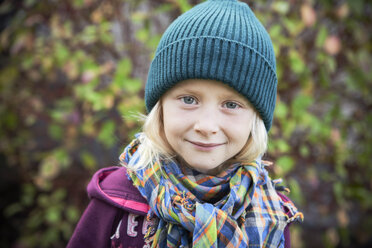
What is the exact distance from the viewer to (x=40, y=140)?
3.12 meters

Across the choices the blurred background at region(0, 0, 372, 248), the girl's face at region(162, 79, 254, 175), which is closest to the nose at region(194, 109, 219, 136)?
the girl's face at region(162, 79, 254, 175)

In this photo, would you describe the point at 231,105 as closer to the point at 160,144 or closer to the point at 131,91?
the point at 160,144

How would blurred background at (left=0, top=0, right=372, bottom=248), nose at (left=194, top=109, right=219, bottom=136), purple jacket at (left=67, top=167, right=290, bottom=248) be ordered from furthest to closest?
blurred background at (left=0, top=0, right=372, bottom=248) → purple jacket at (left=67, top=167, right=290, bottom=248) → nose at (left=194, top=109, right=219, bottom=136)

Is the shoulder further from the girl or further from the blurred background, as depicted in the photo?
the blurred background

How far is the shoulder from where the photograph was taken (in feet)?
4.02

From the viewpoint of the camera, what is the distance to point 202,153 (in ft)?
3.82

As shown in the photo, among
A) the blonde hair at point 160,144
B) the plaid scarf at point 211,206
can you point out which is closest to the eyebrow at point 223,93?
the blonde hair at point 160,144

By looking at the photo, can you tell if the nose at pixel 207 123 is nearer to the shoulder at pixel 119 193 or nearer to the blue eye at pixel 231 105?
the blue eye at pixel 231 105

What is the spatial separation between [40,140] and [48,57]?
101 centimetres

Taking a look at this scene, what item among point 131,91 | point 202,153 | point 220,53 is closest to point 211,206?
point 202,153

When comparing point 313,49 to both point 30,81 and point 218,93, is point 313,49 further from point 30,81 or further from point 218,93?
point 30,81

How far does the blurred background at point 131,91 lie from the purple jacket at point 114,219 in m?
0.79

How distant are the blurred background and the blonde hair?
0.69 meters

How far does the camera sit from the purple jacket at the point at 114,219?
1.22 meters
